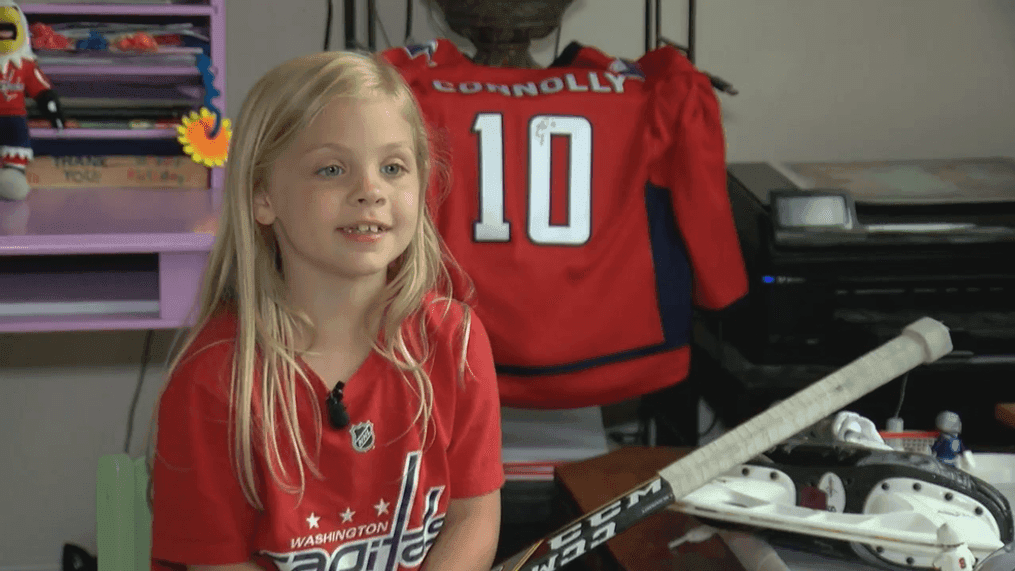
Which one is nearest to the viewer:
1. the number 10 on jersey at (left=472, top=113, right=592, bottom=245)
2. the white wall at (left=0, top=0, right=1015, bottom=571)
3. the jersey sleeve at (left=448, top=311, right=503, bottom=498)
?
the jersey sleeve at (left=448, top=311, right=503, bottom=498)

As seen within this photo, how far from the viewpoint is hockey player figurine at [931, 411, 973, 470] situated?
3.99 ft

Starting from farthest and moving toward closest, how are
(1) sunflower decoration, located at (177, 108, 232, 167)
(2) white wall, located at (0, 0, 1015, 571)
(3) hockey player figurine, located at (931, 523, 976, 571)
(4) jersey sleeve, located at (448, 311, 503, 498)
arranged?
(2) white wall, located at (0, 0, 1015, 571)
(1) sunflower decoration, located at (177, 108, 232, 167)
(4) jersey sleeve, located at (448, 311, 503, 498)
(3) hockey player figurine, located at (931, 523, 976, 571)

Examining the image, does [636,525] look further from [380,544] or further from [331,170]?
[331,170]

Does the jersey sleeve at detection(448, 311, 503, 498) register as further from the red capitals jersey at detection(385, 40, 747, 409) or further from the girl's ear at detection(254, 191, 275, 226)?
the red capitals jersey at detection(385, 40, 747, 409)

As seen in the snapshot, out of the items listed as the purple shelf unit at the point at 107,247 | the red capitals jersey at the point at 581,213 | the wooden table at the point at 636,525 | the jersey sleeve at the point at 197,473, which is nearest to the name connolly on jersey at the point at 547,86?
the red capitals jersey at the point at 581,213

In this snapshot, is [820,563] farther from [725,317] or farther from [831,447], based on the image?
[725,317]

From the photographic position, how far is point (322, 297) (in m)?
1.03

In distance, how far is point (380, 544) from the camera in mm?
1026

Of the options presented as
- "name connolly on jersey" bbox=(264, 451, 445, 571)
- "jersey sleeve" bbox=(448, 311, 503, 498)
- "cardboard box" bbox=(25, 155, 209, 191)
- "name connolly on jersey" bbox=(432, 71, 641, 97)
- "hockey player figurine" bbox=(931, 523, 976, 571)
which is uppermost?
"name connolly on jersey" bbox=(432, 71, 641, 97)

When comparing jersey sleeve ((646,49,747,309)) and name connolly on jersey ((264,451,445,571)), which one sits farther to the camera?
jersey sleeve ((646,49,747,309))

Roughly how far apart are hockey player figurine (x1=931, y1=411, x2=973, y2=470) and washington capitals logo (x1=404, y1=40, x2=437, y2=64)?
33.4 inches

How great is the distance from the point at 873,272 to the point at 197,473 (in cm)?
100

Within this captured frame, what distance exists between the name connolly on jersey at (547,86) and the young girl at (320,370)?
0.54m

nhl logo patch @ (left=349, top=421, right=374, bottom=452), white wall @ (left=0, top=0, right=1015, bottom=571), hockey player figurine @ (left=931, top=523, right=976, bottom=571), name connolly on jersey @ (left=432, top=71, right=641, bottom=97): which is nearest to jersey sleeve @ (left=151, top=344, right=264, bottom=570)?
nhl logo patch @ (left=349, top=421, right=374, bottom=452)
